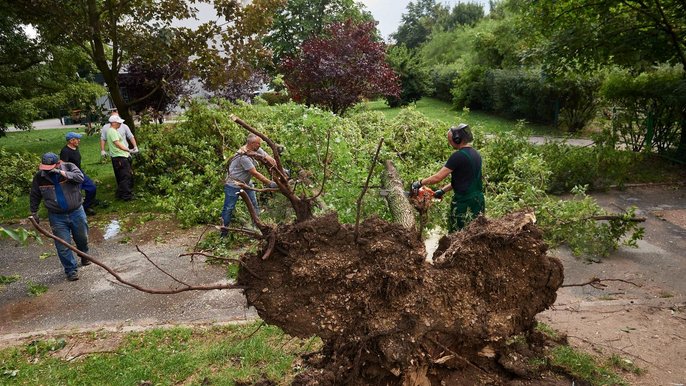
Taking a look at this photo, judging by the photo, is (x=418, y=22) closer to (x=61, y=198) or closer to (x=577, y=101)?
(x=577, y=101)

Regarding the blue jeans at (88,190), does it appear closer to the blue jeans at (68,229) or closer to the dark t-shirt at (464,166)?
the blue jeans at (68,229)

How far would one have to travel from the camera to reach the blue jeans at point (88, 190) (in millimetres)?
8625

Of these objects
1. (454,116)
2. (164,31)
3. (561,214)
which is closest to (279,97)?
(164,31)

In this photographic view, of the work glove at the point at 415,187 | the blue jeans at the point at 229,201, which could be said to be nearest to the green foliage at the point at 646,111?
the work glove at the point at 415,187

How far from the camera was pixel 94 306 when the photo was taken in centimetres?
554

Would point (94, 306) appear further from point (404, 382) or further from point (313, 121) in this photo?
point (404, 382)

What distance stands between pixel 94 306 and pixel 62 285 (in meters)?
0.93

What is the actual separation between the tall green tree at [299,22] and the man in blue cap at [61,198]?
888 inches

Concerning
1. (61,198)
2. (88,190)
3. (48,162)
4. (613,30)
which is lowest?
(88,190)

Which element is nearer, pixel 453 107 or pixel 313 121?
pixel 313 121

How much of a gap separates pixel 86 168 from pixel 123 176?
12.9 ft

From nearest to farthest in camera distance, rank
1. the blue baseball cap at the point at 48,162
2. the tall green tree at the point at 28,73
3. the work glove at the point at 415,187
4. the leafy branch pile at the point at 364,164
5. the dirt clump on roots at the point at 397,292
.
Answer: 1. the dirt clump on roots at the point at 397,292
2. the work glove at the point at 415,187
3. the blue baseball cap at the point at 48,162
4. the leafy branch pile at the point at 364,164
5. the tall green tree at the point at 28,73

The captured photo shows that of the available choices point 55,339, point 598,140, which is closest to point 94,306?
point 55,339

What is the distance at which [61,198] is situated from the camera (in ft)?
19.7
